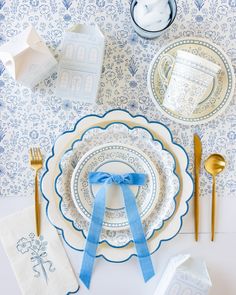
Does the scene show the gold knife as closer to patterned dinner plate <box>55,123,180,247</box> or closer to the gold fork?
patterned dinner plate <box>55,123,180,247</box>

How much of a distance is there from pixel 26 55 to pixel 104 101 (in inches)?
8.0

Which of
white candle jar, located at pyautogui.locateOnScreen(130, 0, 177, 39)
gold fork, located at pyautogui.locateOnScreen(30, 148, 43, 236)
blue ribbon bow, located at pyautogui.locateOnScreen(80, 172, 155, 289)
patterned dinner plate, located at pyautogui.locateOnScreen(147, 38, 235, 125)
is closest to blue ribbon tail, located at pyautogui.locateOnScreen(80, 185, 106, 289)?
blue ribbon bow, located at pyautogui.locateOnScreen(80, 172, 155, 289)

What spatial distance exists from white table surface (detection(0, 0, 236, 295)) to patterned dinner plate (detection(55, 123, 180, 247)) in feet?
0.20

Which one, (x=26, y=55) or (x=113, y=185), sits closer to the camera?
(x=26, y=55)

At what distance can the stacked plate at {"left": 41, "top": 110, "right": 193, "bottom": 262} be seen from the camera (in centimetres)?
93

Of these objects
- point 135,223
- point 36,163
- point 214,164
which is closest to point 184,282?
point 135,223

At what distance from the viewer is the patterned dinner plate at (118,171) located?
36.5 inches

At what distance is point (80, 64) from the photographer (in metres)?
0.92

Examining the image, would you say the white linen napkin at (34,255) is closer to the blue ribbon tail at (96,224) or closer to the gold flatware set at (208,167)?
the blue ribbon tail at (96,224)

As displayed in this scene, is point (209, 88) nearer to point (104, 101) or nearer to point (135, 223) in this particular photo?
point (104, 101)

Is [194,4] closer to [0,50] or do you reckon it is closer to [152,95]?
[152,95]

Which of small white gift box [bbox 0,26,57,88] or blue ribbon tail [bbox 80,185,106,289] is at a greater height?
small white gift box [bbox 0,26,57,88]

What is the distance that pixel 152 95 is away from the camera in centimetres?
95

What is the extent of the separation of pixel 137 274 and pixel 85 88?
43 centimetres
